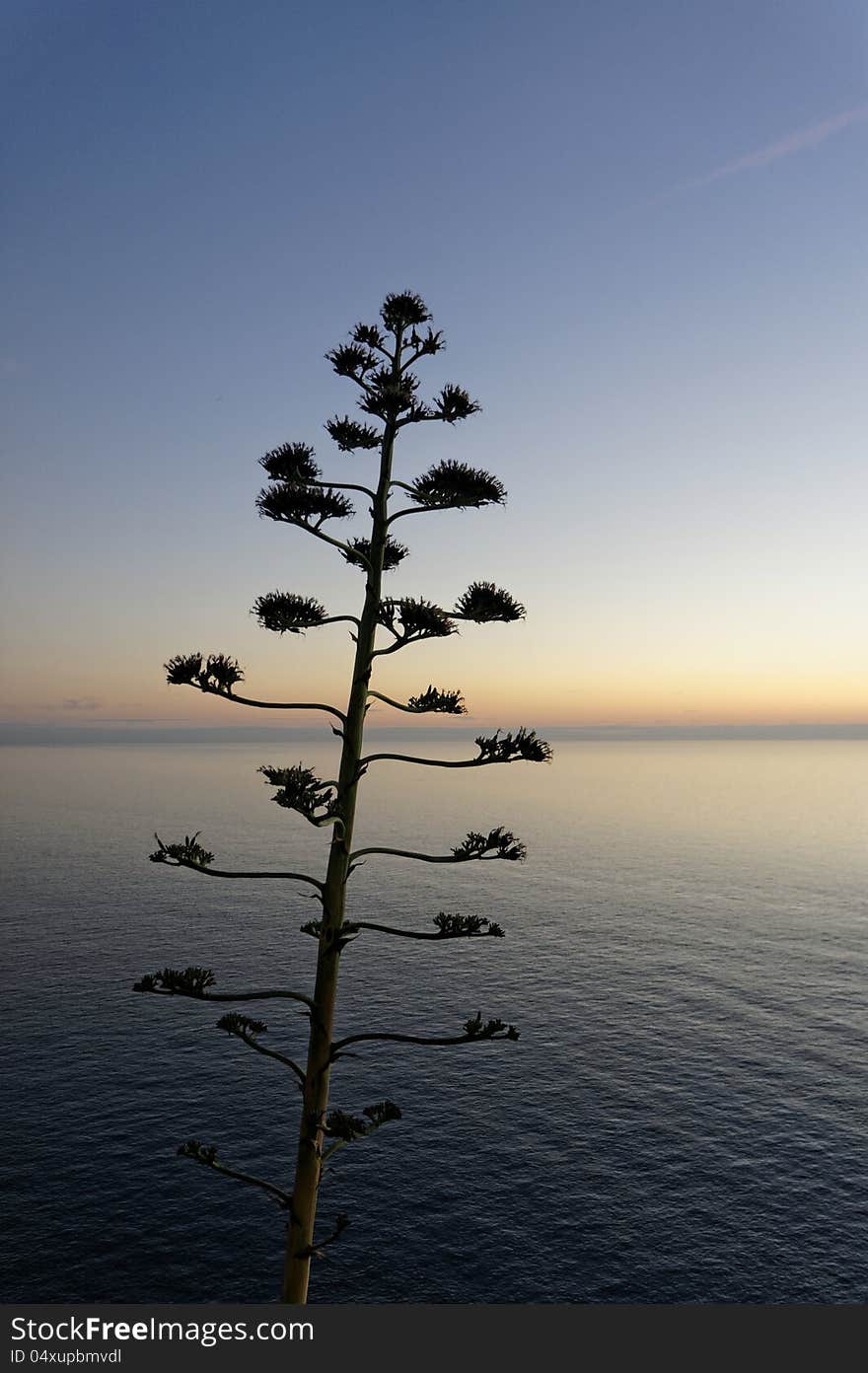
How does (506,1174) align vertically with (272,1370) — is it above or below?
below

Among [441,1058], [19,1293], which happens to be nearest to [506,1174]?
[441,1058]

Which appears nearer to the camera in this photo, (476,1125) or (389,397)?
(389,397)

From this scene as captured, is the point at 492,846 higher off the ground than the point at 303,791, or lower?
lower

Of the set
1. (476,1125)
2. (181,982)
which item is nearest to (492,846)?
(181,982)

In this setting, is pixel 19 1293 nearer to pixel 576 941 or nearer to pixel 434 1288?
pixel 434 1288

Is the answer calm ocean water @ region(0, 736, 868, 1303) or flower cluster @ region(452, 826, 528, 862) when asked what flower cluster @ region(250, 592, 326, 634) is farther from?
calm ocean water @ region(0, 736, 868, 1303)

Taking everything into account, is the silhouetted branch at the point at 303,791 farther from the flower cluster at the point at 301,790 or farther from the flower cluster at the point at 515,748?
the flower cluster at the point at 515,748

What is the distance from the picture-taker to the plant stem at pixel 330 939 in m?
17.6

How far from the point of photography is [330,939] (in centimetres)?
1838

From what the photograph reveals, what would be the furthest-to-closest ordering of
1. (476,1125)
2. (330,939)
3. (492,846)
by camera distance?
(476,1125) → (492,846) → (330,939)

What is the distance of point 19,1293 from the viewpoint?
66500 millimetres

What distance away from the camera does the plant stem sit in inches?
693

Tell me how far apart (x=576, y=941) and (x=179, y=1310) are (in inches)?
5846

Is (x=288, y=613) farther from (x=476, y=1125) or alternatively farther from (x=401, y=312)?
(x=476, y=1125)
